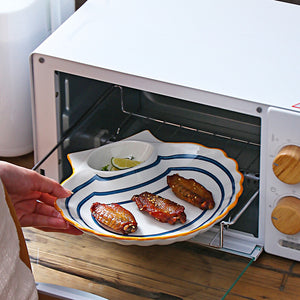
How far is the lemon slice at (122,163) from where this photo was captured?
1.14 meters

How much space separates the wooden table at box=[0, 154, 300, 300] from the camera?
0.96 m

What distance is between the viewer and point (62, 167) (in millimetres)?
1182

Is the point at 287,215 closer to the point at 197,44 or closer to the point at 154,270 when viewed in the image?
the point at 154,270

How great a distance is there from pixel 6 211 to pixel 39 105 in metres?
0.40

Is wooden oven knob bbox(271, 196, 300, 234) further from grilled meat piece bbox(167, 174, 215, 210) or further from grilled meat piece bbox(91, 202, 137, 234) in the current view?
grilled meat piece bbox(91, 202, 137, 234)

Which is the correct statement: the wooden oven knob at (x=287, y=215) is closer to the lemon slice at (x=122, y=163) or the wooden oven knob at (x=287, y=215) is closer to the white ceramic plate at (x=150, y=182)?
the white ceramic plate at (x=150, y=182)

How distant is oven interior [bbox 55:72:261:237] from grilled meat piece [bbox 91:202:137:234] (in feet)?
0.60

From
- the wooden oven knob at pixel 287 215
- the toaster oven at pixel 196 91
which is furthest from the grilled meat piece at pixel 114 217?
the wooden oven knob at pixel 287 215

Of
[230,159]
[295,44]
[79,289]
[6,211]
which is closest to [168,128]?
[230,159]

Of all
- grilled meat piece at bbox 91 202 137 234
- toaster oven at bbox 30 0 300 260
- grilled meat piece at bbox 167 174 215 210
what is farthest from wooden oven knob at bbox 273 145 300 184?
grilled meat piece at bbox 91 202 137 234

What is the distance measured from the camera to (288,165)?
0.97 meters

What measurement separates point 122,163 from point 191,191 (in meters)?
0.14

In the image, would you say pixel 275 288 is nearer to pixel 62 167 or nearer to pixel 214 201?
pixel 214 201

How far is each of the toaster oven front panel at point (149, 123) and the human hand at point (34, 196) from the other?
0.12 meters
